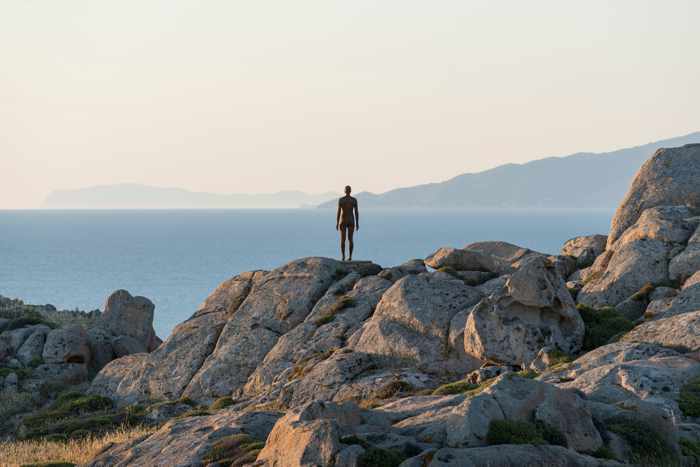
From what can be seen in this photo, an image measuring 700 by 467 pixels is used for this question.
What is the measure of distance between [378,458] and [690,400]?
10.9m

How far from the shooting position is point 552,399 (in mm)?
19531

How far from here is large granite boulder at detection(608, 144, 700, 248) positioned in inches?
1719

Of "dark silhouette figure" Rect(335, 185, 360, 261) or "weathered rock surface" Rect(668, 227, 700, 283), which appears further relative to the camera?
"dark silhouette figure" Rect(335, 185, 360, 261)

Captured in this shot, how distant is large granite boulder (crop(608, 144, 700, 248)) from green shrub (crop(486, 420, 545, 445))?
2652 centimetres

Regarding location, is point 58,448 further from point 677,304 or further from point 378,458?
point 677,304

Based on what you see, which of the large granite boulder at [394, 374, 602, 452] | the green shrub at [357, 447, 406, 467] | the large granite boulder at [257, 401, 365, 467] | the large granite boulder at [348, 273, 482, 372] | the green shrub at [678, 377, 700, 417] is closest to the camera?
the green shrub at [357, 447, 406, 467]

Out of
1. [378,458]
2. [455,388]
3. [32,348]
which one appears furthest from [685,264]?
[32,348]

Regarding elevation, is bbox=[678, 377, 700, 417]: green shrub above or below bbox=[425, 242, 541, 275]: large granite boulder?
below

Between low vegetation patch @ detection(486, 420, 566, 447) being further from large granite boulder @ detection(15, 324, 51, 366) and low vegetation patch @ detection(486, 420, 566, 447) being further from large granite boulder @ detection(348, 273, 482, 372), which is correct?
large granite boulder @ detection(15, 324, 51, 366)

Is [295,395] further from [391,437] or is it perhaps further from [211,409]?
[391,437]

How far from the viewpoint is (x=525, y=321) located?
32.7 meters

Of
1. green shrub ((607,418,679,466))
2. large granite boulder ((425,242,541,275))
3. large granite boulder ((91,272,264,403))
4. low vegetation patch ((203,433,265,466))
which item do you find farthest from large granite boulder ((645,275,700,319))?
large granite boulder ((91,272,264,403))

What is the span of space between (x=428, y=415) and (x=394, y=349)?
44.5 feet

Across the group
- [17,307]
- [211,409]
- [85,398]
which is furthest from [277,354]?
[17,307]
